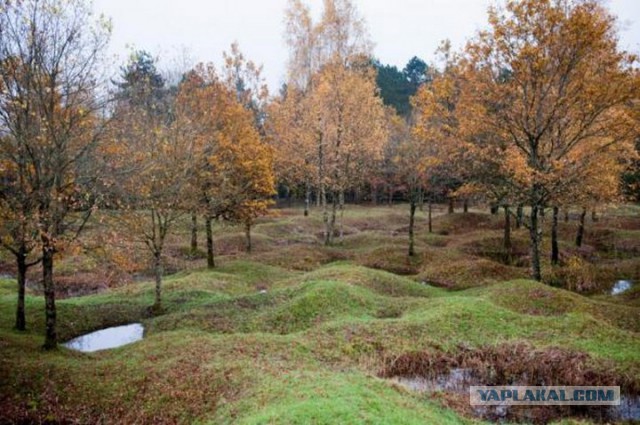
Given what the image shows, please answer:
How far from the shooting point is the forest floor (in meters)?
13.2

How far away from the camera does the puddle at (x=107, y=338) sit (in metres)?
20.3

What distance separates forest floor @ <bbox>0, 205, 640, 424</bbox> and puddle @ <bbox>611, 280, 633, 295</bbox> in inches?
20.0

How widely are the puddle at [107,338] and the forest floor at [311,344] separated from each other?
496 millimetres

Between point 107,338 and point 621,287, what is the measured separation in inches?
1133

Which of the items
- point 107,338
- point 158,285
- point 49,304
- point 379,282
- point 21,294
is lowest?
point 107,338

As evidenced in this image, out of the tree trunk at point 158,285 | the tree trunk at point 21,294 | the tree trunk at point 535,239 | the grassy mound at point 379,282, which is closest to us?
the tree trunk at point 21,294

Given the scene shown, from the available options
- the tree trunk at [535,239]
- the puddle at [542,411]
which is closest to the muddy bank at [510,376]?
the puddle at [542,411]

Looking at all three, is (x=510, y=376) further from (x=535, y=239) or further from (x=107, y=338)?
(x=107, y=338)


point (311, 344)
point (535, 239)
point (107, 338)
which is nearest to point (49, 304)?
point (107, 338)

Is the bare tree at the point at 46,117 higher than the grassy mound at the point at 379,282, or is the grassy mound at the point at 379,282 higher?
the bare tree at the point at 46,117

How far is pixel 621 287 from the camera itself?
2969 cm

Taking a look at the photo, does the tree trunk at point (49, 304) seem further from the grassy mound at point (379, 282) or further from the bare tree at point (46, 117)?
the grassy mound at point (379, 282)

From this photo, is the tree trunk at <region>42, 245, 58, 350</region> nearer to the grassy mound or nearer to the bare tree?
the bare tree

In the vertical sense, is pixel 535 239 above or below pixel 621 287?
above
